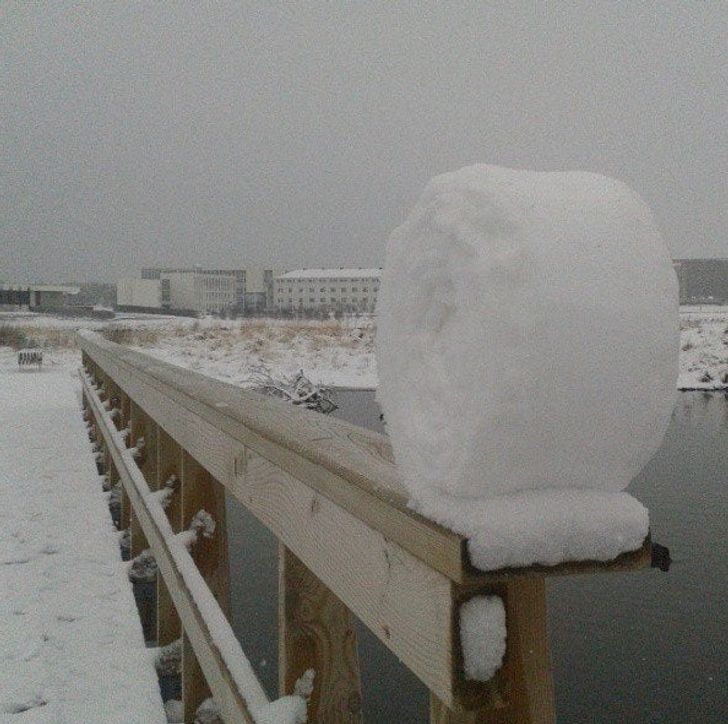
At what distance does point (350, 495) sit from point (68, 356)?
1034 inches

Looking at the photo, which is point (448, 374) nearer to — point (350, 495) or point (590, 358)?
point (590, 358)

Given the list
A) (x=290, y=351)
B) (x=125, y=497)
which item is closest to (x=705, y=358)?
(x=290, y=351)

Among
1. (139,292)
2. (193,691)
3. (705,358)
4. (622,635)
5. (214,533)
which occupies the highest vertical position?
(139,292)

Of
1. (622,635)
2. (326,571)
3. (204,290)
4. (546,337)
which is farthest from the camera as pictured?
(204,290)

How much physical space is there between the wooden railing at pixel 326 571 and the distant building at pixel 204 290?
99157mm

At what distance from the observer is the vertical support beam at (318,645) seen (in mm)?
1462

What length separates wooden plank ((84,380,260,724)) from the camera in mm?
1585

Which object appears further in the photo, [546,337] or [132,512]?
[132,512]

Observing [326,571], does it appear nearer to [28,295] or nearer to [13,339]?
[13,339]

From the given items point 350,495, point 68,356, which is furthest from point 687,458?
point 68,356

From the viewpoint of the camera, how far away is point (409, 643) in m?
0.87

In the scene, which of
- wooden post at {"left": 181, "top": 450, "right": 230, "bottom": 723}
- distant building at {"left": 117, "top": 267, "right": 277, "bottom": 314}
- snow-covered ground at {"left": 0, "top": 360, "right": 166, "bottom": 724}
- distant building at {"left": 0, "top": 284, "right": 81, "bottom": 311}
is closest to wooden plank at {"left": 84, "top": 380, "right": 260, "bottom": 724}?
wooden post at {"left": 181, "top": 450, "right": 230, "bottom": 723}

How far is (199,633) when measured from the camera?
1972 millimetres

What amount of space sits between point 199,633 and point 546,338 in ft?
5.24
